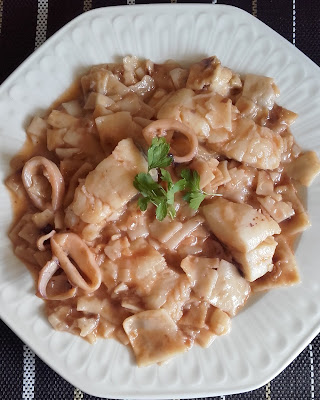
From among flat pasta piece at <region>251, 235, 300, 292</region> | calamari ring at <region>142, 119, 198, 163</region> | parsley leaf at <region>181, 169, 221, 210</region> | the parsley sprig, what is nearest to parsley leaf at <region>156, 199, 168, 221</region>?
the parsley sprig

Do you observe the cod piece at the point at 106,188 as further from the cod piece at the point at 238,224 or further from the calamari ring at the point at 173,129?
the cod piece at the point at 238,224

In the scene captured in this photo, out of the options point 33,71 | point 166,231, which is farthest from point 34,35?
point 166,231

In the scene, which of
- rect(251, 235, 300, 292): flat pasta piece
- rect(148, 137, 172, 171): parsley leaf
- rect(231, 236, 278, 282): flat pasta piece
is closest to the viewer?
rect(148, 137, 172, 171): parsley leaf

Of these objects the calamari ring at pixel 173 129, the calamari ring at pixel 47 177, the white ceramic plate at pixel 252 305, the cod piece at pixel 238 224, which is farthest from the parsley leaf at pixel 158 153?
the white ceramic plate at pixel 252 305

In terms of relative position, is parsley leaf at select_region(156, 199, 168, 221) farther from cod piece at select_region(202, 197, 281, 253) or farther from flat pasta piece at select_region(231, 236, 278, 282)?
flat pasta piece at select_region(231, 236, 278, 282)

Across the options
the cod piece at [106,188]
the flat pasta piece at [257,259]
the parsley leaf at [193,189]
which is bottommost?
the flat pasta piece at [257,259]

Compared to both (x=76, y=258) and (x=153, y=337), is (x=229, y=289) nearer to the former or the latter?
(x=153, y=337)

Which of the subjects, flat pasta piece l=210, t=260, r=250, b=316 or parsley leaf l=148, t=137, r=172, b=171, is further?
flat pasta piece l=210, t=260, r=250, b=316

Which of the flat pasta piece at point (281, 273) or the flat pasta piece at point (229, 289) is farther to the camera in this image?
the flat pasta piece at point (281, 273)
